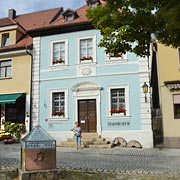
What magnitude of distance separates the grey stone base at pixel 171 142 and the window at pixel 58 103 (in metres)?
6.80

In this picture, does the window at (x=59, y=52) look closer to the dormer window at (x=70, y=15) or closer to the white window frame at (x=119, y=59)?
the dormer window at (x=70, y=15)

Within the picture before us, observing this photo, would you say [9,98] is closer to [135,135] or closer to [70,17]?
[70,17]

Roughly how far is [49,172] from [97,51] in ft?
41.2

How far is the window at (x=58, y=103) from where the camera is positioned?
19.2m

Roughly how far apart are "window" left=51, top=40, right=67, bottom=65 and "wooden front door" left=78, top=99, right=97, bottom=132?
3.13m

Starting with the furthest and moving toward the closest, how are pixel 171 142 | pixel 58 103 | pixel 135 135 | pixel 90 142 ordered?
1. pixel 58 103
2. pixel 135 135
3. pixel 90 142
4. pixel 171 142

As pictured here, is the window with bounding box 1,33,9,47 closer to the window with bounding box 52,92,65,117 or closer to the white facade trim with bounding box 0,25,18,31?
the white facade trim with bounding box 0,25,18,31

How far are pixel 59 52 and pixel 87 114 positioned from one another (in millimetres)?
4796

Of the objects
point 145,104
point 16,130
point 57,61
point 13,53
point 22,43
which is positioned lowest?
point 16,130

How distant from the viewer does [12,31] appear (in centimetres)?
2228

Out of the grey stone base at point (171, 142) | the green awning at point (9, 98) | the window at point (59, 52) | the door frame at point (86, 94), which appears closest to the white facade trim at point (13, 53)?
the window at point (59, 52)

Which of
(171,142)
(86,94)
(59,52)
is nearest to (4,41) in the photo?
(59,52)

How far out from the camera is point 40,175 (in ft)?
24.5

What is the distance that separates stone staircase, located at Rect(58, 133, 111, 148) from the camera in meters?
16.9
